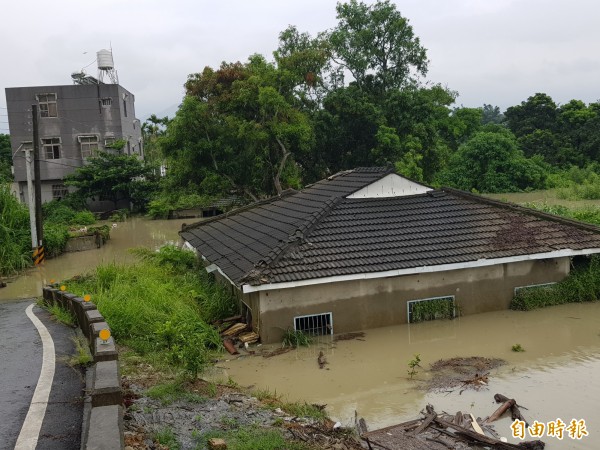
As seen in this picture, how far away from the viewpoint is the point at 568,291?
15266mm

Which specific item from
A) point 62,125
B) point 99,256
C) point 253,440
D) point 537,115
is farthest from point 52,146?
point 537,115

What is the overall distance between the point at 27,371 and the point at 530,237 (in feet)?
40.7

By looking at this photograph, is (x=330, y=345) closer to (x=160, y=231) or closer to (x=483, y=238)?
(x=483, y=238)

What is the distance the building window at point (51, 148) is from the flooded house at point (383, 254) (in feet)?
90.5

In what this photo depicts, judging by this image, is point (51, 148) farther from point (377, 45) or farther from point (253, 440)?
point (253, 440)

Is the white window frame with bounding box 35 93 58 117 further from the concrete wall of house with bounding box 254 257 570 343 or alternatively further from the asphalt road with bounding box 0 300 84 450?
the concrete wall of house with bounding box 254 257 570 343

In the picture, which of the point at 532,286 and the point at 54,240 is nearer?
the point at 532,286

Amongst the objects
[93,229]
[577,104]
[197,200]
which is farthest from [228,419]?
[577,104]

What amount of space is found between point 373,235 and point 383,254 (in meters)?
0.90

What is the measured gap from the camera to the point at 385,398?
1004 cm

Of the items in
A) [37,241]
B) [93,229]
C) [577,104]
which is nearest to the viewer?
[37,241]

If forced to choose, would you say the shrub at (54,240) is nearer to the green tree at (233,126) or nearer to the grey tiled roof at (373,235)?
the green tree at (233,126)

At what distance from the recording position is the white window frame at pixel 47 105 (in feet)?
130

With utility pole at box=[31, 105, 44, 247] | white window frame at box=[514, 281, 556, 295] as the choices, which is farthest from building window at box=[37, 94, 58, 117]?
white window frame at box=[514, 281, 556, 295]
